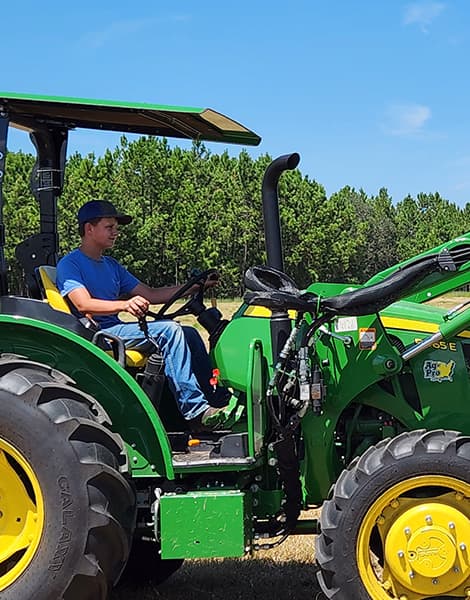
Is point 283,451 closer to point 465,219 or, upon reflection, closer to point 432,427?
point 432,427

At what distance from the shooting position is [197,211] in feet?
125

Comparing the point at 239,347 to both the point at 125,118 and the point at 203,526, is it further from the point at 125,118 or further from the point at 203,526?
the point at 125,118

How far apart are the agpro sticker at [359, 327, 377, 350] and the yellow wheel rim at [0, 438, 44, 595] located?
5.39 ft

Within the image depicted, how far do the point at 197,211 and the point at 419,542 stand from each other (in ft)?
115

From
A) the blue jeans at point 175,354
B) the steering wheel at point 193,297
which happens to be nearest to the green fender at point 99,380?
the blue jeans at point 175,354

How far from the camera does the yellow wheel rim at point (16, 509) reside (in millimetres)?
3516

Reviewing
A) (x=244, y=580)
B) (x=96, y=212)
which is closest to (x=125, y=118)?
(x=96, y=212)

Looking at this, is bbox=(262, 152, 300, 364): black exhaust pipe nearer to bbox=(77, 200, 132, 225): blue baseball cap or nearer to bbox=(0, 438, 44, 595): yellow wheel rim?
bbox=(77, 200, 132, 225): blue baseball cap

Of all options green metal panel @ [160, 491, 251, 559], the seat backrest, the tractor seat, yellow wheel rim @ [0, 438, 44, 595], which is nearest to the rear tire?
green metal panel @ [160, 491, 251, 559]

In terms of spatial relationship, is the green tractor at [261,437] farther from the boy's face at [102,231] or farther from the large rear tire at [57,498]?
the boy's face at [102,231]

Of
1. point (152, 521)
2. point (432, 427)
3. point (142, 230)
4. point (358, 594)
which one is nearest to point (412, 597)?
point (358, 594)

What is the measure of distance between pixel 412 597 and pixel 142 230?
31605 mm

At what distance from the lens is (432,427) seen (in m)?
3.84

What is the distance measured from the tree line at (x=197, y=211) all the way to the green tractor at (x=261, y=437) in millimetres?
20763
